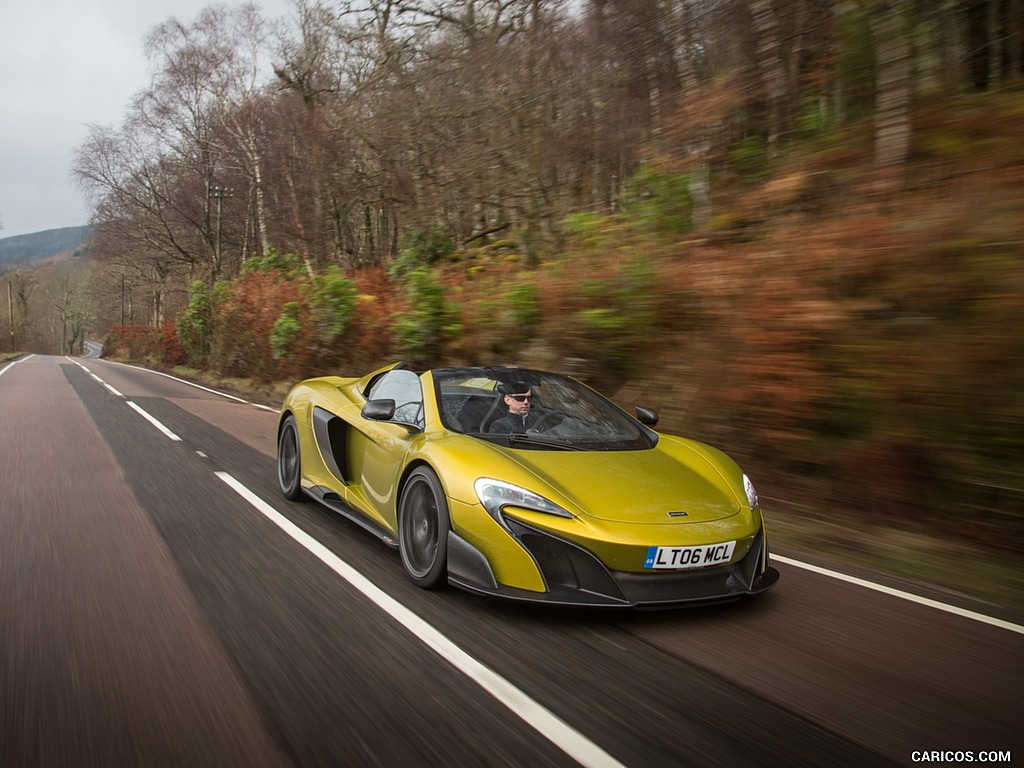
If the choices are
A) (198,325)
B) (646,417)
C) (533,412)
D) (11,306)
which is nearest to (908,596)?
(646,417)

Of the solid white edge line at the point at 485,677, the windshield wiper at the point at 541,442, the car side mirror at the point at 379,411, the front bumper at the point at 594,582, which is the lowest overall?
the solid white edge line at the point at 485,677

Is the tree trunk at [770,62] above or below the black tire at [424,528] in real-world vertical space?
above

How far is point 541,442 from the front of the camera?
4293 millimetres

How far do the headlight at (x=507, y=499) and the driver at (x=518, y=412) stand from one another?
80 cm

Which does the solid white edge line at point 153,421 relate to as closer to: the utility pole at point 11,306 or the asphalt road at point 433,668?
the asphalt road at point 433,668

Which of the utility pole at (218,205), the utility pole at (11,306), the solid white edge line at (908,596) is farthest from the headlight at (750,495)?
the utility pole at (11,306)

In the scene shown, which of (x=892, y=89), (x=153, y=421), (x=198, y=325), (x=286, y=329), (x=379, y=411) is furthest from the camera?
(x=198, y=325)

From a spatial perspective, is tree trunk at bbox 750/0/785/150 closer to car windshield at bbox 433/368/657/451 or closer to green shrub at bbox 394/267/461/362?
green shrub at bbox 394/267/461/362

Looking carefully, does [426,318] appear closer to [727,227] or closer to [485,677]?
[727,227]

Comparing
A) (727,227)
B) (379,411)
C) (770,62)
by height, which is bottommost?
(379,411)

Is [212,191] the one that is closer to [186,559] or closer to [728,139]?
[728,139]

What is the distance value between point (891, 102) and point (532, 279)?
4.66m

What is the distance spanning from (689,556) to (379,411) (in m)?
2.02

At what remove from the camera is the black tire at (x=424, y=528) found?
12.6ft
